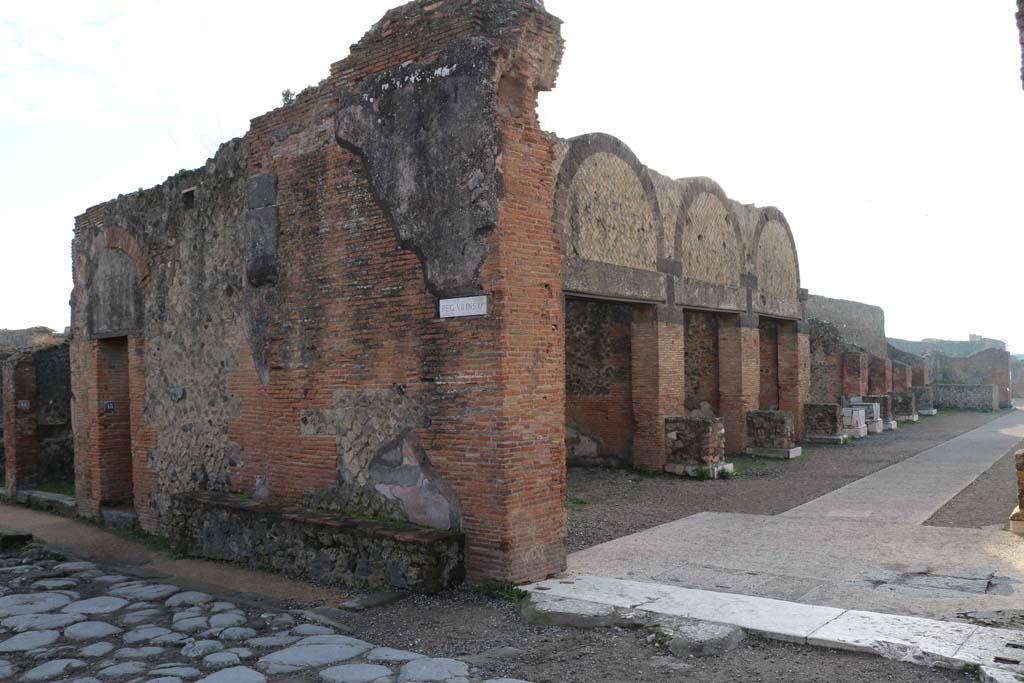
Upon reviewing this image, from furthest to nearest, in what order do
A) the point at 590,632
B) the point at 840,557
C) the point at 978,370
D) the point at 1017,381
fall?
the point at 1017,381 < the point at 978,370 < the point at 840,557 < the point at 590,632

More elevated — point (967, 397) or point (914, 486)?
point (967, 397)

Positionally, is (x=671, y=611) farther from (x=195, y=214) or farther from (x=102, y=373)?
(x=102, y=373)

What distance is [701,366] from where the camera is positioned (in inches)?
580

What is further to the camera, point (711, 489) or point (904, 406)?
point (904, 406)

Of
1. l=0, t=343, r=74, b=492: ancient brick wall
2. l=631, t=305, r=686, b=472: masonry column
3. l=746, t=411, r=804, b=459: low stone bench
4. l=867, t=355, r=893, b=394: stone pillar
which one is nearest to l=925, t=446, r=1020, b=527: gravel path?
l=746, t=411, r=804, b=459: low stone bench

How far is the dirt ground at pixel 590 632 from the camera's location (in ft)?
13.0

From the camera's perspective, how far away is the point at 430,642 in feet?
15.2

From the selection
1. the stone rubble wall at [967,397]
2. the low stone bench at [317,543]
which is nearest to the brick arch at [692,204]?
the low stone bench at [317,543]

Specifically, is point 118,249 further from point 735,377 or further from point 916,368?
point 916,368

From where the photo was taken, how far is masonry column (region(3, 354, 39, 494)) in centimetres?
1134

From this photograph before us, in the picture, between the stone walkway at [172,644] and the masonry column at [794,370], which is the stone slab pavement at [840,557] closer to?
the stone walkway at [172,644]

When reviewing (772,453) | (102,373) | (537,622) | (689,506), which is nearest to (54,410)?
(102,373)

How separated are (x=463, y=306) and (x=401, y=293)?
2.04ft

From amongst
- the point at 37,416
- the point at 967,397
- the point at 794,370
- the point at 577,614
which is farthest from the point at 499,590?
the point at 967,397
